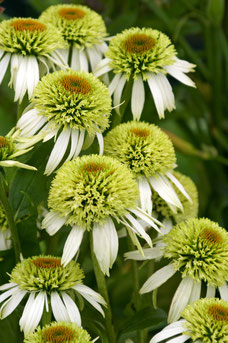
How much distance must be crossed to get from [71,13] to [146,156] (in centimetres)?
22

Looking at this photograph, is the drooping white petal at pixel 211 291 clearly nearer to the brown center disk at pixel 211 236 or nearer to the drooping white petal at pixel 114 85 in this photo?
the brown center disk at pixel 211 236

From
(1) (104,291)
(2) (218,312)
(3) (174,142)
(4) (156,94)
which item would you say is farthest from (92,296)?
(3) (174,142)

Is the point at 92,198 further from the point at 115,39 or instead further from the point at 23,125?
the point at 115,39

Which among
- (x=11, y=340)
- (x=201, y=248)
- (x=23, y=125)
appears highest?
(x=23, y=125)

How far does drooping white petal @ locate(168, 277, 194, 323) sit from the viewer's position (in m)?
0.48

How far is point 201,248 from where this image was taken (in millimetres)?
492

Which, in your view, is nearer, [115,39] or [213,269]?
[213,269]

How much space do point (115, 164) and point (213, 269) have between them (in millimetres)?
128

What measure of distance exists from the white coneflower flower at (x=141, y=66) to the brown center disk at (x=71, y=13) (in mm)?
70

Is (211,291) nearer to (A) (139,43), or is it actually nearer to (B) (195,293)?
(B) (195,293)

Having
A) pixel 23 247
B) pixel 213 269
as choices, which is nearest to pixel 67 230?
pixel 23 247

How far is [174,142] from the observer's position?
3.31 ft

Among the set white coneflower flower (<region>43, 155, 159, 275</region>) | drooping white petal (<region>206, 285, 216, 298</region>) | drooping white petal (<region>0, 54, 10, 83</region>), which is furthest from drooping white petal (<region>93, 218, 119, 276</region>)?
drooping white petal (<region>0, 54, 10, 83</region>)

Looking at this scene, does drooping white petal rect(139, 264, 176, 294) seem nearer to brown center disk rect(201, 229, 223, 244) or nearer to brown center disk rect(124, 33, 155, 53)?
brown center disk rect(201, 229, 223, 244)
